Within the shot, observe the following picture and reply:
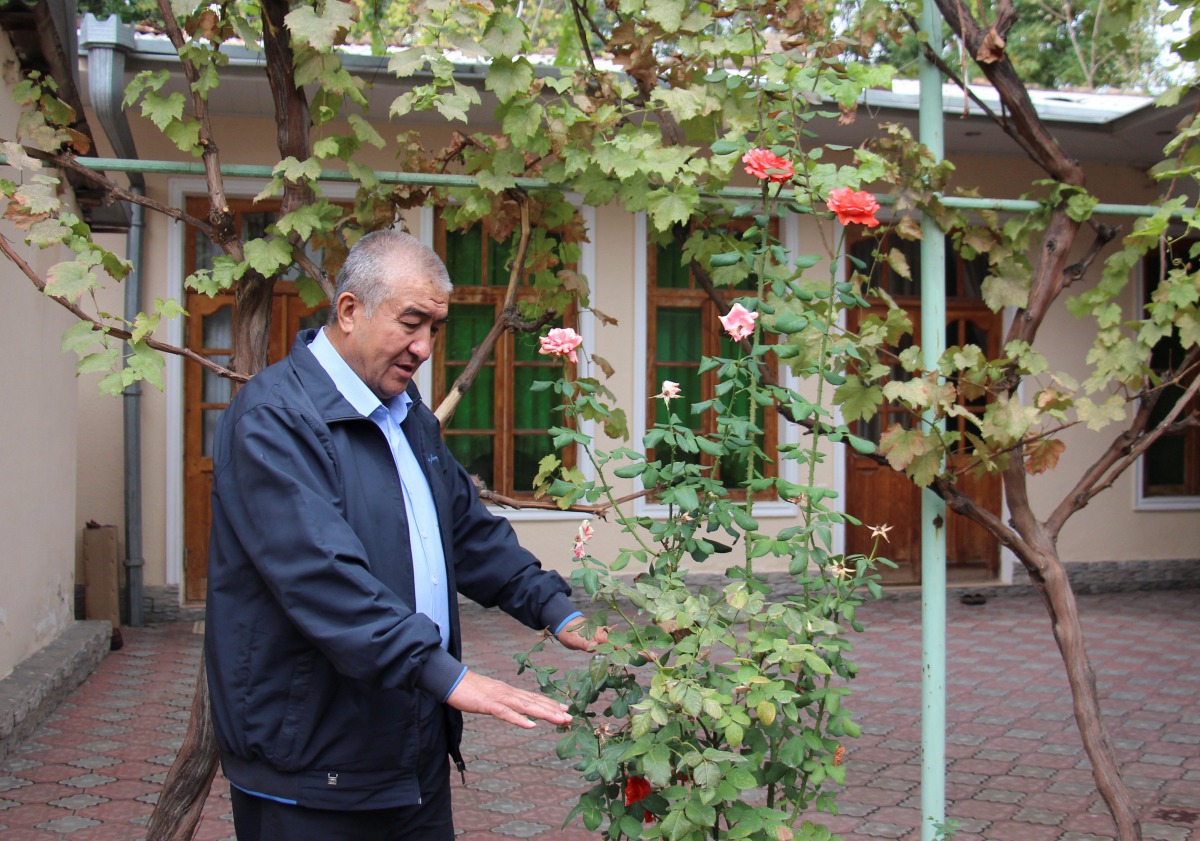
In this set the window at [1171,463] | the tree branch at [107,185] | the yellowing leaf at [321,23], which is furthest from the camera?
the window at [1171,463]

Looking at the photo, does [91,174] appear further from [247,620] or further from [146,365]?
[247,620]

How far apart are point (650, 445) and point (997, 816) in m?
2.88

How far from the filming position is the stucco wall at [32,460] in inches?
231

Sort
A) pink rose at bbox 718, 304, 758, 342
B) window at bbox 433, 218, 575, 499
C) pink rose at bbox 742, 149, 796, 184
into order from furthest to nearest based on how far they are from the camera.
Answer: window at bbox 433, 218, 575, 499
pink rose at bbox 742, 149, 796, 184
pink rose at bbox 718, 304, 758, 342

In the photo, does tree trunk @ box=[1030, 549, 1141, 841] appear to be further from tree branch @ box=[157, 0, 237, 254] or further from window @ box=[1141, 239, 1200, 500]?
window @ box=[1141, 239, 1200, 500]

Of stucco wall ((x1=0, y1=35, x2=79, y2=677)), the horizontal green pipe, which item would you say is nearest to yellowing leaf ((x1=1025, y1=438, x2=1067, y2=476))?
the horizontal green pipe

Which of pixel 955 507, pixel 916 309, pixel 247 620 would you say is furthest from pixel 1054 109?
pixel 247 620

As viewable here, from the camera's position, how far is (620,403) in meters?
9.59

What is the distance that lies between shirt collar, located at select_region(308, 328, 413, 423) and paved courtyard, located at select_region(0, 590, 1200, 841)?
2.21 metres

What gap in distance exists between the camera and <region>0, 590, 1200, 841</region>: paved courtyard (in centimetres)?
460

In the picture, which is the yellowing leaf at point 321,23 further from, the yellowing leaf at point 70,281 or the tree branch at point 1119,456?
the tree branch at point 1119,456

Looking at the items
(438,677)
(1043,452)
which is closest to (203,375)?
(1043,452)

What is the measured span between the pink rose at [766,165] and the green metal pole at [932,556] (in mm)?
582

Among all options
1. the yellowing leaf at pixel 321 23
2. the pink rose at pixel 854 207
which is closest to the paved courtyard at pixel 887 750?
the pink rose at pixel 854 207
